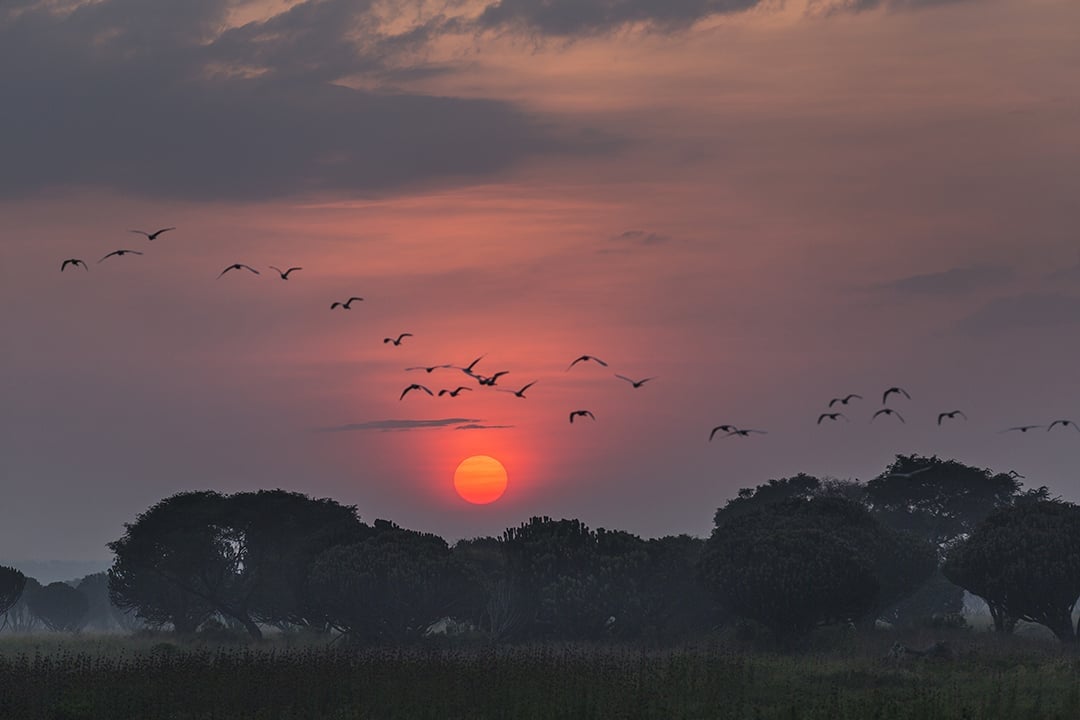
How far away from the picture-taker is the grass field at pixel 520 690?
35844 mm

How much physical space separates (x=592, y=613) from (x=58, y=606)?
315ft

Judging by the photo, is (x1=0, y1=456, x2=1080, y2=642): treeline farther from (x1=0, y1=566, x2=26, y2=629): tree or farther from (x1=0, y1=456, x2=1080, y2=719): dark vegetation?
(x1=0, y1=566, x2=26, y2=629): tree

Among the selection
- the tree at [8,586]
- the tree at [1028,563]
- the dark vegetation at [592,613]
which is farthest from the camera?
the tree at [8,586]

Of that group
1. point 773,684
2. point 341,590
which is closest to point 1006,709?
point 773,684

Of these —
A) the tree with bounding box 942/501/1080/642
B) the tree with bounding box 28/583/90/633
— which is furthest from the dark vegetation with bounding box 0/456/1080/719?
the tree with bounding box 28/583/90/633

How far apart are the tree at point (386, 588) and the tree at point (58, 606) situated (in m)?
82.9

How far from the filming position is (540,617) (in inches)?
2874

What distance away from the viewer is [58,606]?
148375 mm

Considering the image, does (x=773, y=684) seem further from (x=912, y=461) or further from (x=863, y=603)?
(x=912, y=461)

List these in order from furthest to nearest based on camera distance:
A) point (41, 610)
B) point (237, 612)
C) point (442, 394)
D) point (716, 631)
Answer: point (41, 610), point (237, 612), point (716, 631), point (442, 394)

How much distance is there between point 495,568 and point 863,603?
97.4ft

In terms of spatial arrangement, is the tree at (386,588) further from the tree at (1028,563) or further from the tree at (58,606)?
the tree at (58,606)

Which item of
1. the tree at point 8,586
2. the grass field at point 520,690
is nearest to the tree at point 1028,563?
the grass field at point 520,690

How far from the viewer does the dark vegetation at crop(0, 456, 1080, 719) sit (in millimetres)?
37875
